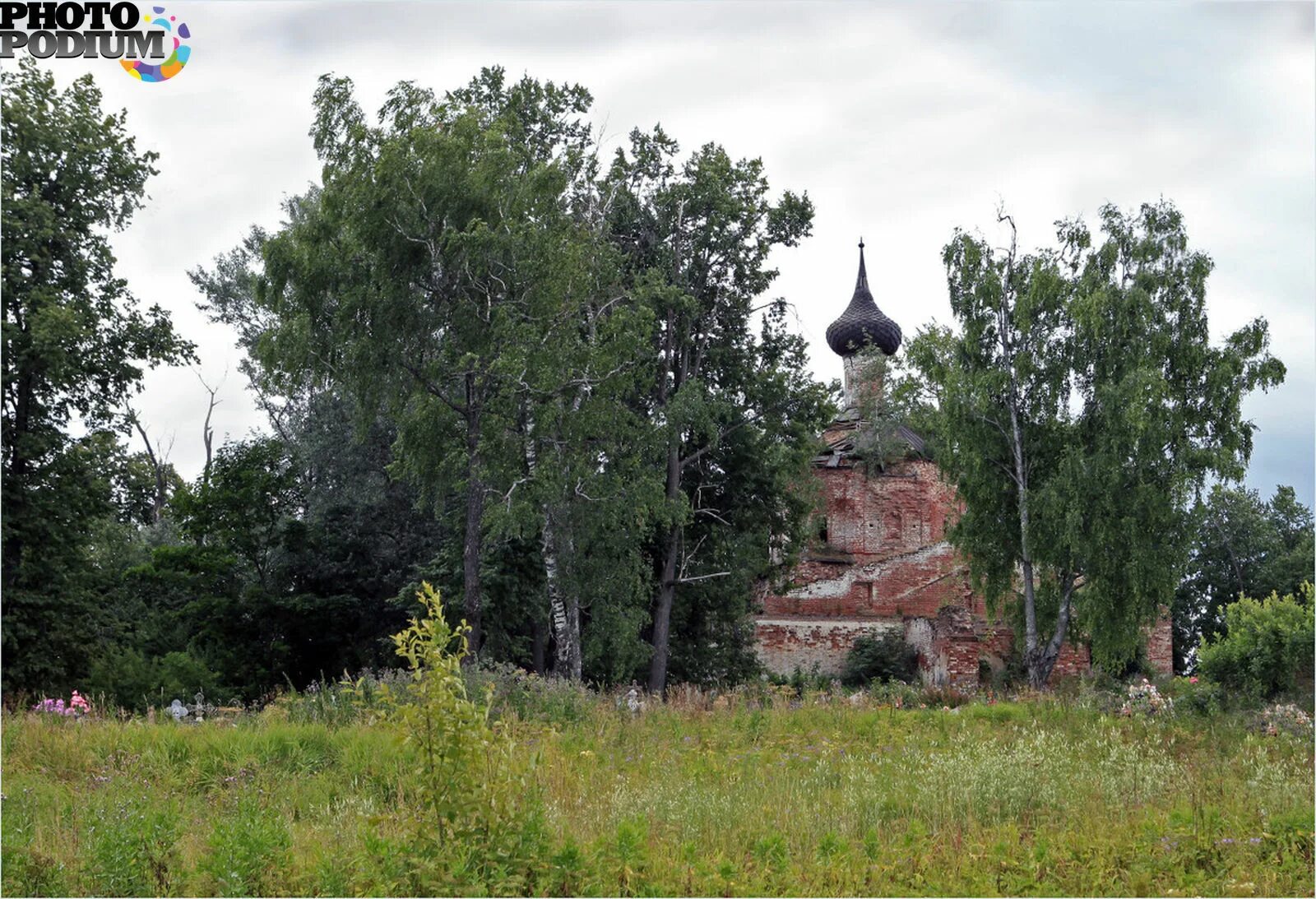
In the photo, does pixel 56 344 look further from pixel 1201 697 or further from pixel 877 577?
pixel 877 577

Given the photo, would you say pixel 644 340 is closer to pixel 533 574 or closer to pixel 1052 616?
pixel 533 574

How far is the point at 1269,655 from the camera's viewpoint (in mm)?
15141

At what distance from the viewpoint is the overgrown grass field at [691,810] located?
6.63 meters

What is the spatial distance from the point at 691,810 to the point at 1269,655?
1064 cm

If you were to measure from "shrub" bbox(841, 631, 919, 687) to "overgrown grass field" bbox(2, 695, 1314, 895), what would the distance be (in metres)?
18.8

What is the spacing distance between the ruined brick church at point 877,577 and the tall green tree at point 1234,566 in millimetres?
5795

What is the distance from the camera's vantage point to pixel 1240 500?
41.0m

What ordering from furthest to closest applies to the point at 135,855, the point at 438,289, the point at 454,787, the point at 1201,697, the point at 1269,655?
the point at 438,289, the point at 1269,655, the point at 1201,697, the point at 135,855, the point at 454,787

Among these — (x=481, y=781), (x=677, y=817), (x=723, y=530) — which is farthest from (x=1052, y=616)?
(x=481, y=781)

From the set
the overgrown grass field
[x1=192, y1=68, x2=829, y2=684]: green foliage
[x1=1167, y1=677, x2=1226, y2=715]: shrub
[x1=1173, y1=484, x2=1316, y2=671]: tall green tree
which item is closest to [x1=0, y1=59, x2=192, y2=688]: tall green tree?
[x1=192, y1=68, x2=829, y2=684]: green foliage

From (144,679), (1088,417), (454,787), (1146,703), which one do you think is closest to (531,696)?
(454,787)

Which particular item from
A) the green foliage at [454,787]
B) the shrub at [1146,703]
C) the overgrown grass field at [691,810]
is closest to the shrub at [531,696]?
the overgrown grass field at [691,810]

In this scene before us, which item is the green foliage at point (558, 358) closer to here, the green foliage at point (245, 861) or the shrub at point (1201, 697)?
the shrub at point (1201, 697)

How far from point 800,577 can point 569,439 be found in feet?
54.8
